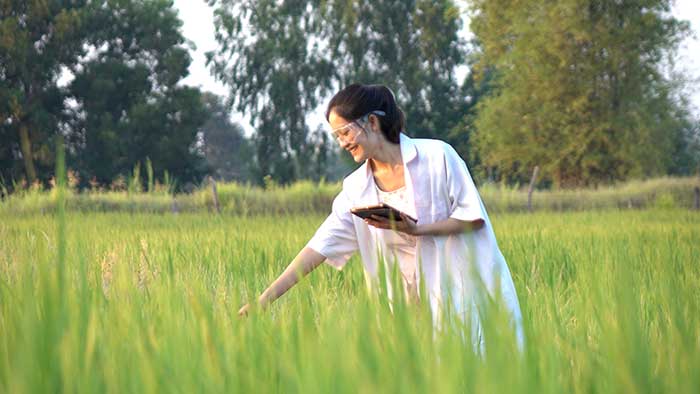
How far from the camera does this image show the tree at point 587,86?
103 feet

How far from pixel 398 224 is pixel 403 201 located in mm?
426

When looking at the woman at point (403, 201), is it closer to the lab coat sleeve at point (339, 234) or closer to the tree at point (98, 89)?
the lab coat sleeve at point (339, 234)

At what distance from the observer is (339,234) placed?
12.0 ft

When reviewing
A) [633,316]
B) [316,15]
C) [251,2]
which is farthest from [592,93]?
[633,316]

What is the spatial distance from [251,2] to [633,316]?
136 feet

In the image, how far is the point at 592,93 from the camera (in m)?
32.4

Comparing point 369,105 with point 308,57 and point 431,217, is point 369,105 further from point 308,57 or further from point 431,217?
point 308,57

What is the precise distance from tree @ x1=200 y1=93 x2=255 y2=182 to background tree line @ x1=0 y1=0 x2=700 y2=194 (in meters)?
19.7

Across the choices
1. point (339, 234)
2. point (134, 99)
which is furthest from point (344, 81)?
point (339, 234)

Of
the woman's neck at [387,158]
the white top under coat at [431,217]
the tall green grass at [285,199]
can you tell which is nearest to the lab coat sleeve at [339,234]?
the white top under coat at [431,217]

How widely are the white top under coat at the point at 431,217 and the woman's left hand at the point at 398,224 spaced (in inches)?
3.4

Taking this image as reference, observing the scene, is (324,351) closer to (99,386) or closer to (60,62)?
(99,386)

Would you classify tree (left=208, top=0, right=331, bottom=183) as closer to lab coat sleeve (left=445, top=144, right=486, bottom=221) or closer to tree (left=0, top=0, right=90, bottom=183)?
tree (left=0, top=0, right=90, bottom=183)

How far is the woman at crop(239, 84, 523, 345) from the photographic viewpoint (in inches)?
129
